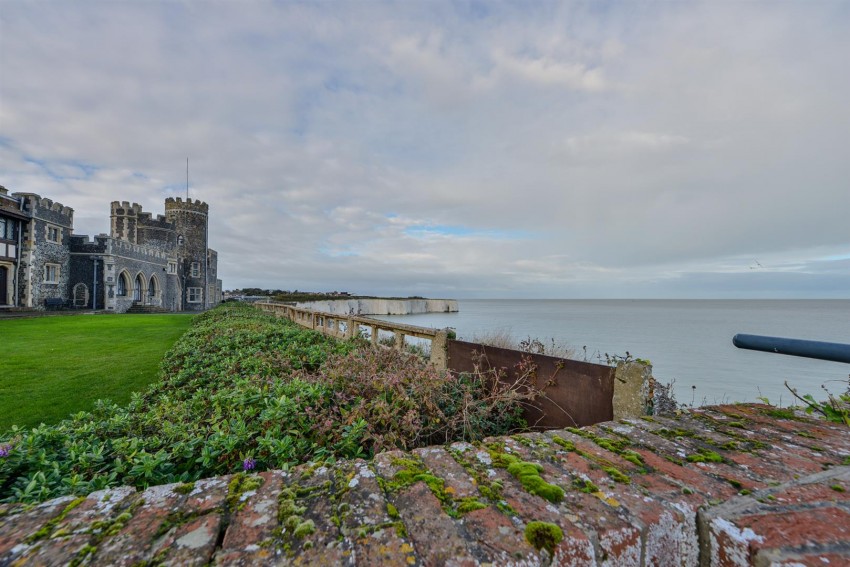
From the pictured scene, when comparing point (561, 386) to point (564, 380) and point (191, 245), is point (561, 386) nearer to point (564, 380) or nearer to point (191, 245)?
point (564, 380)

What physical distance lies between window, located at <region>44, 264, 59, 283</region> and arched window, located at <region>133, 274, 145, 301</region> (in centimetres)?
542

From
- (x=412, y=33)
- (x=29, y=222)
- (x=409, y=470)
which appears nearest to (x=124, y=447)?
(x=409, y=470)

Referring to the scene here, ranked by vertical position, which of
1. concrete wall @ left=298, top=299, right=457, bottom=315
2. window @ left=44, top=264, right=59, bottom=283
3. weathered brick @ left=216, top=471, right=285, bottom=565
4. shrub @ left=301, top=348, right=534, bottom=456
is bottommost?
concrete wall @ left=298, top=299, right=457, bottom=315

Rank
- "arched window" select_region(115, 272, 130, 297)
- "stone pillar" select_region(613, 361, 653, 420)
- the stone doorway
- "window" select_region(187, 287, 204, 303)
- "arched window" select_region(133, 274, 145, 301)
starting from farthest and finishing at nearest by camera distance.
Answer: "window" select_region(187, 287, 204, 303) → "arched window" select_region(133, 274, 145, 301) → "arched window" select_region(115, 272, 130, 297) → the stone doorway → "stone pillar" select_region(613, 361, 653, 420)

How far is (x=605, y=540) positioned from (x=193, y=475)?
206 centimetres

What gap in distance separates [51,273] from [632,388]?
120 feet

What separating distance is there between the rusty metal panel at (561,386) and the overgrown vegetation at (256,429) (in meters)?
0.24

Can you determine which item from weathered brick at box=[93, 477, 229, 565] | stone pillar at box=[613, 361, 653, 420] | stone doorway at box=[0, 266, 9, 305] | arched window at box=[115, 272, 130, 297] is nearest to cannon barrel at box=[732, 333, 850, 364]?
stone pillar at box=[613, 361, 653, 420]

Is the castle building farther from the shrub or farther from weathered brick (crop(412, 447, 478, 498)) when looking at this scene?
weathered brick (crop(412, 447, 478, 498))

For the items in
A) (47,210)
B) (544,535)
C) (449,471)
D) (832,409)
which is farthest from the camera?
(47,210)

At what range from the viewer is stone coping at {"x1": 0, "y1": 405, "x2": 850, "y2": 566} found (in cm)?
92

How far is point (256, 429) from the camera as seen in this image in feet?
7.98

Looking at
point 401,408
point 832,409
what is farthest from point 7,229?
point 832,409

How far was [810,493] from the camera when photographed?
1138mm
